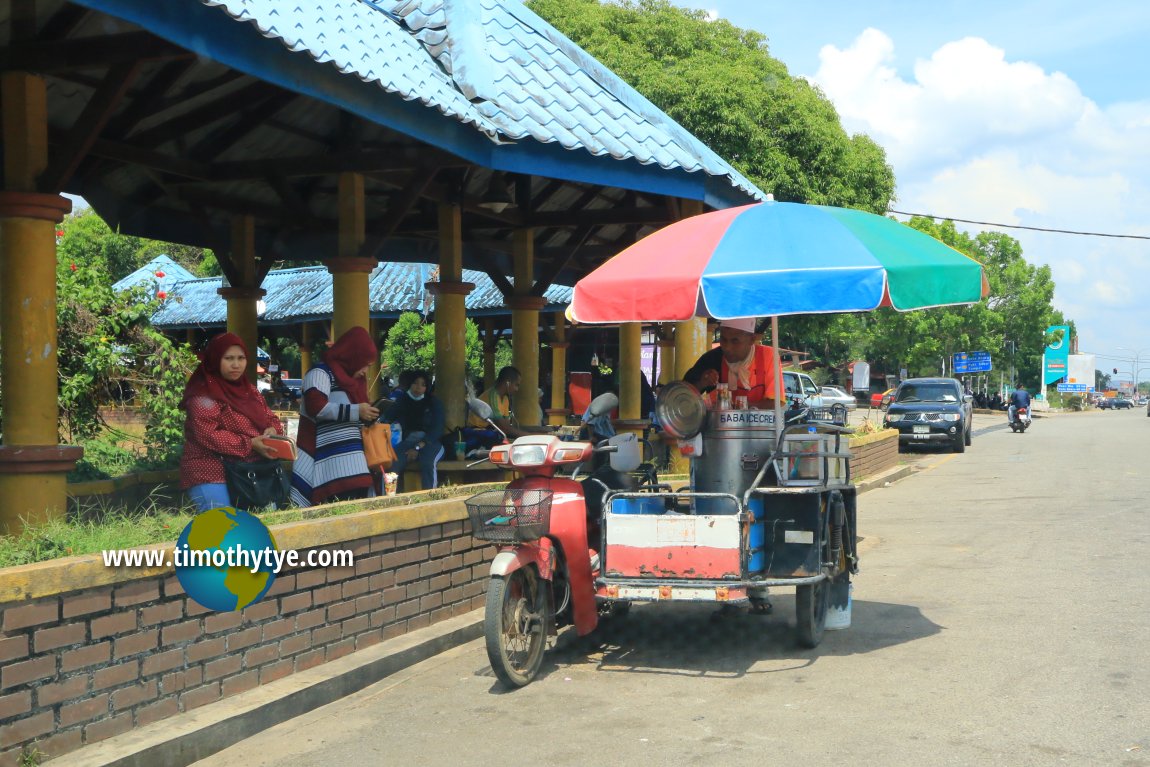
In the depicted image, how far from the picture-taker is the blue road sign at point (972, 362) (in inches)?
2849

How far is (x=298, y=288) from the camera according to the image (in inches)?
1244

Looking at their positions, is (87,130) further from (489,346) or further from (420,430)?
(489,346)

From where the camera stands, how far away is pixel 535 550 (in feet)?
21.0

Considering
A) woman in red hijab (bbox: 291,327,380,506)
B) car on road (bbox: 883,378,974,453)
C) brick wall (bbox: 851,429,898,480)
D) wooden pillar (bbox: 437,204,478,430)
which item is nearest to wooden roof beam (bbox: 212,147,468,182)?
wooden pillar (bbox: 437,204,478,430)

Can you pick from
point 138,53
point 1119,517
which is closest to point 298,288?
point 1119,517

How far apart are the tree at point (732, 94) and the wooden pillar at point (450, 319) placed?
52.7 ft

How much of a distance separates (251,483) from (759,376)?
329 cm

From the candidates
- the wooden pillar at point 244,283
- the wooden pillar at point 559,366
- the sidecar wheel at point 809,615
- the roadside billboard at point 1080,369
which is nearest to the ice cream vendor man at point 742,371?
the sidecar wheel at point 809,615

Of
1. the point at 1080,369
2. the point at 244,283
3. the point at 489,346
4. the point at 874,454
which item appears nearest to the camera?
the point at 244,283

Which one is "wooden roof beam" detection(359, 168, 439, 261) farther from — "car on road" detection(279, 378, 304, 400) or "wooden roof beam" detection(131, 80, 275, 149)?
"car on road" detection(279, 378, 304, 400)

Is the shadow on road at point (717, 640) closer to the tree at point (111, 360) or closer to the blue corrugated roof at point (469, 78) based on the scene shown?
the blue corrugated roof at point (469, 78)

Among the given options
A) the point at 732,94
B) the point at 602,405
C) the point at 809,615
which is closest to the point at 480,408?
the point at 602,405

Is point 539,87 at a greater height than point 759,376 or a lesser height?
greater

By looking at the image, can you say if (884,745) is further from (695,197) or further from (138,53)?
(695,197)
